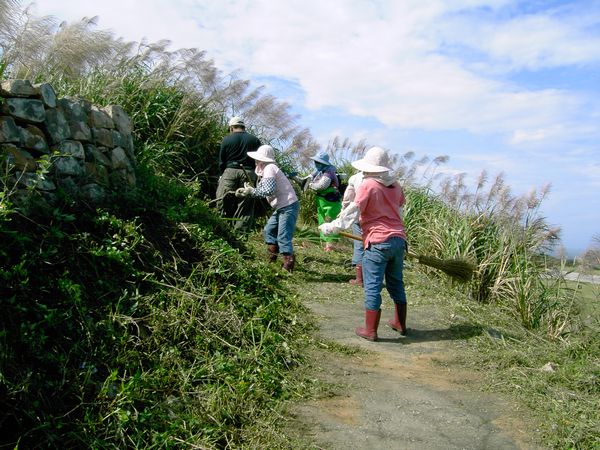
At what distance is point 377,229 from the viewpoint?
18.5 ft

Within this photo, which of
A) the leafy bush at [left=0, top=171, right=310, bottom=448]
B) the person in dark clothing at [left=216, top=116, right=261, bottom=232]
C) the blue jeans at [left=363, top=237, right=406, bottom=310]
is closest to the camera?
the leafy bush at [left=0, top=171, right=310, bottom=448]

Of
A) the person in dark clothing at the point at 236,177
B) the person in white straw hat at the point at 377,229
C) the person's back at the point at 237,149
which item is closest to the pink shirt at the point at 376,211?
the person in white straw hat at the point at 377,229

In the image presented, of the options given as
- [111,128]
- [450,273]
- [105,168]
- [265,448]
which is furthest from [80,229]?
[450,273]

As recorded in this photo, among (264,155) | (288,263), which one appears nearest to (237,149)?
(264,155)

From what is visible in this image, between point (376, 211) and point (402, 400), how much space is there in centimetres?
186

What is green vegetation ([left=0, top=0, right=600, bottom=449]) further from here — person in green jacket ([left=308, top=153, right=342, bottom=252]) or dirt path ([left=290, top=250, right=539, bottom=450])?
person in green jacket ([left=308, top=153, right=342, bottom=252])

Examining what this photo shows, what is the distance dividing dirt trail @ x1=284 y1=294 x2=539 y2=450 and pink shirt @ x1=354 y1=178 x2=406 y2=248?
101 cm

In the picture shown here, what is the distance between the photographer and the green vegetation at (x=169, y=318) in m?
3.70

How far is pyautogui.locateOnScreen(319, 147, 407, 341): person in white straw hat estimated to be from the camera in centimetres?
562

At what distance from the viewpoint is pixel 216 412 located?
153 inches

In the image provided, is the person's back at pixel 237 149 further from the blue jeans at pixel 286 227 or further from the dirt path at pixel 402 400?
the dirt path at pixel 402 400

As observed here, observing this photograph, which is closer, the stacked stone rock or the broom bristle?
the stacked stone rock

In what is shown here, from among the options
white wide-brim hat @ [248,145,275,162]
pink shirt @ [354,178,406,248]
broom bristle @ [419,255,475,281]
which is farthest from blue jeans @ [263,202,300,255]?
pink shirt @ [354,178,406,248]

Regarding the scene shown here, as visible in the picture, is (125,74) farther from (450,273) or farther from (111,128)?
(450,273)
